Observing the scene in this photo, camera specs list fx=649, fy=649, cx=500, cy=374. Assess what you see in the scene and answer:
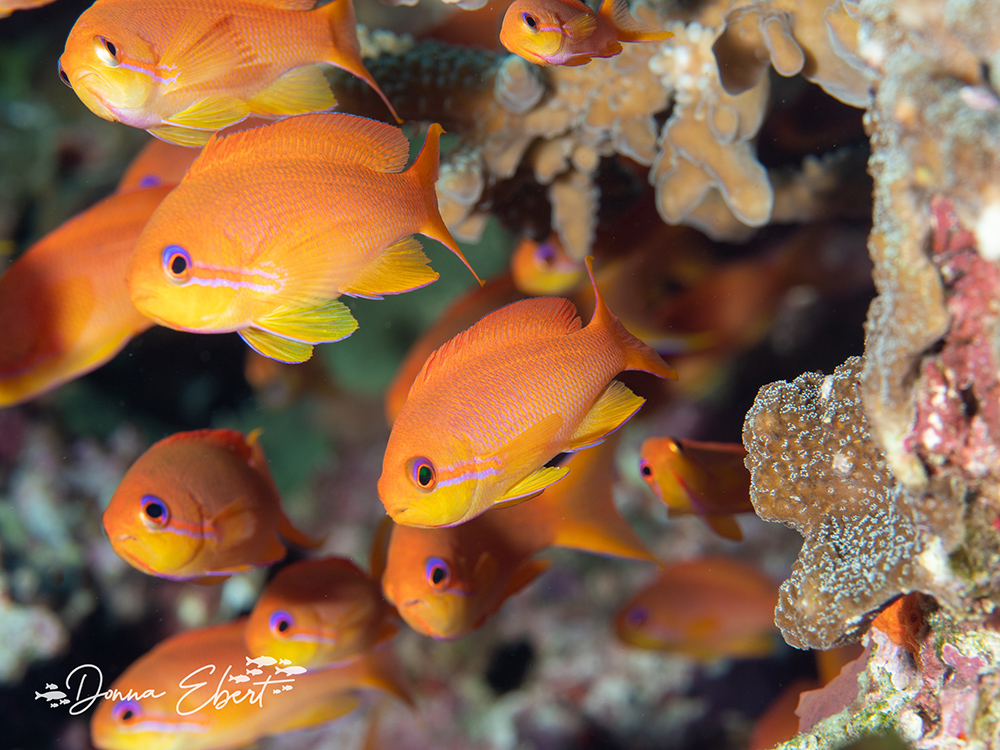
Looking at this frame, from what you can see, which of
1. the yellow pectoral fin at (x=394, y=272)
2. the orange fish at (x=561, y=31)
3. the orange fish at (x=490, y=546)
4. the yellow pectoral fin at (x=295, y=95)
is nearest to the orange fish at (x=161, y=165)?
the yellow pectoral fin at (x=295, y=95)

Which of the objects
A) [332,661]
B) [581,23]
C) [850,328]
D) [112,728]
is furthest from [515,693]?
[581,23]

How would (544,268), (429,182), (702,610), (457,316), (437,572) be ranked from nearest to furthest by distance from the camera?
(429,182) → (437,572) → (457,316) → (544,268) → (702,610)

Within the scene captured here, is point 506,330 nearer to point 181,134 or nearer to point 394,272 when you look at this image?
point 394,272

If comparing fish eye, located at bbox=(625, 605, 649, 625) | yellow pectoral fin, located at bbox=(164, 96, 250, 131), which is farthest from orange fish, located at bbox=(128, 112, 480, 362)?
fish eye, located at bbox=(625, 605, 649, 625)

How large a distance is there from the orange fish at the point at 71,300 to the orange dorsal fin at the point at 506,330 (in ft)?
3.22

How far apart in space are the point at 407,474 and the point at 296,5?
101 cm

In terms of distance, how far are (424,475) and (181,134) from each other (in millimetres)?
919

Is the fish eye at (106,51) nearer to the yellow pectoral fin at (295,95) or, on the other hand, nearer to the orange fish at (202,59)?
the orange fish at (202,59)

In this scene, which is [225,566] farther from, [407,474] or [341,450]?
[341,450]

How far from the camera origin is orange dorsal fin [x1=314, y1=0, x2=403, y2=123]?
1.34 metres

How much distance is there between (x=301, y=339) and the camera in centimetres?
121

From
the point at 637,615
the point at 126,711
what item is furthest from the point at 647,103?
the point at 126,711

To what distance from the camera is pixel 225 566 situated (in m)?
1.67
